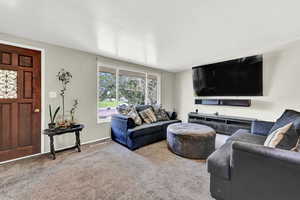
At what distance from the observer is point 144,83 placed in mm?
4676

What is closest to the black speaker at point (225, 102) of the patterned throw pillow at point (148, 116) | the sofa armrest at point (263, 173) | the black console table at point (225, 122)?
the black console table at point (225, 122)

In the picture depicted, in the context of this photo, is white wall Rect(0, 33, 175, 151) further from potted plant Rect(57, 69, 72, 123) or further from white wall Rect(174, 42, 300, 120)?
white wall Rect(174, 42, 300, 120)

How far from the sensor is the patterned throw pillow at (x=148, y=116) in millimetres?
3486

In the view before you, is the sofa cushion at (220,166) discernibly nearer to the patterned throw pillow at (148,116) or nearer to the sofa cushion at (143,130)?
the sofa cushion at (143,130)

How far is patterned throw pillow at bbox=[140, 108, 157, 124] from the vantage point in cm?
349

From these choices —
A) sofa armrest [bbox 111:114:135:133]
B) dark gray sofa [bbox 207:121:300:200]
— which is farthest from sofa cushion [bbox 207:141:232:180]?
sofa armrest [bbox 111:114:135:133]

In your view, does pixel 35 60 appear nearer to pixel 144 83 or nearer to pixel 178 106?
pixel 144 83

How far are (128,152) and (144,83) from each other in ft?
8.40

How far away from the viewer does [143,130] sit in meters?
2.95

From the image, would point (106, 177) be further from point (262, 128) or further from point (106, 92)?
point (262, 128)

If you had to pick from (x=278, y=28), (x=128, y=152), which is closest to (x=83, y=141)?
(x=128, y=152)

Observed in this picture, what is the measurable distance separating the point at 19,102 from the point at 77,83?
3.40ft

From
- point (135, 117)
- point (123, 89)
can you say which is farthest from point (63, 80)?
point (135, 117)

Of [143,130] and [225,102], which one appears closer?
[143,130]
